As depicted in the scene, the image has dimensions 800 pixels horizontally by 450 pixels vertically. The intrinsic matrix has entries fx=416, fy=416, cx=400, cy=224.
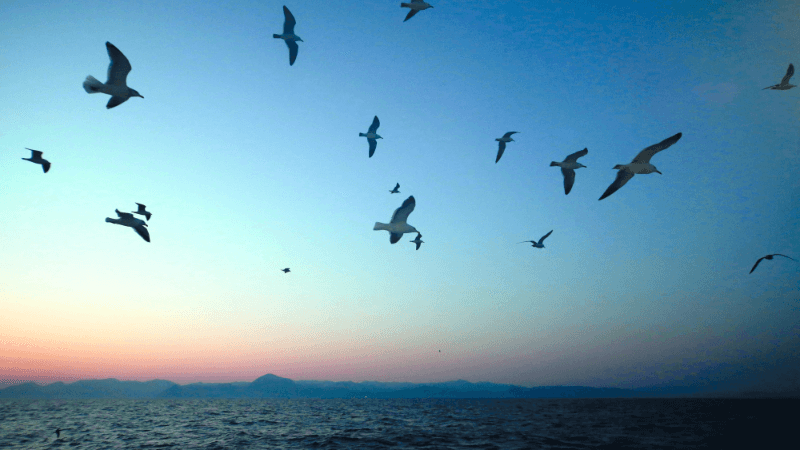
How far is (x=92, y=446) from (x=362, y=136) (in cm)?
2311

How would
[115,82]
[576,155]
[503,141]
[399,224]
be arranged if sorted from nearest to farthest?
[115,82]
[399,224]
[576,155]
[503,141]

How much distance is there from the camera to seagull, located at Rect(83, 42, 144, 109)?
1148cm

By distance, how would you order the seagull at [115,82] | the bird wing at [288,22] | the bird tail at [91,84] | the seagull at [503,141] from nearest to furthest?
the seagull at [115,82] < the bird tail at [91,84] < the bird wing at [288,22] < the seagull at [503,141]

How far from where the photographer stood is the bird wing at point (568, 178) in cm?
1662

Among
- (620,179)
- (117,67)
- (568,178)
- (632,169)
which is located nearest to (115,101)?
(117,67)

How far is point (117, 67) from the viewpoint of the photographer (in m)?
11.6

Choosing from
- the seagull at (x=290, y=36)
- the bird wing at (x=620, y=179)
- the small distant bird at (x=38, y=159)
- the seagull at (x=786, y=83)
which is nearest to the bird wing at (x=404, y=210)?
the bird wing at (x=620, y=179)

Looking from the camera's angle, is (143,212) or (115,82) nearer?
(115,82)

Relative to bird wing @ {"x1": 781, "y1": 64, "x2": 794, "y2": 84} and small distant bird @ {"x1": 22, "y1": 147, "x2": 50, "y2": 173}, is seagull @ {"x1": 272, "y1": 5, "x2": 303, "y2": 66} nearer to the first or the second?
small distant bird @ {"x1": 22, "y1": 147, "x2": 50, "y2": 173}

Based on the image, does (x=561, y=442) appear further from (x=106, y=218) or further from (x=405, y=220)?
(x=106, y=218)

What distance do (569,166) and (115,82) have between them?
51.7 ft

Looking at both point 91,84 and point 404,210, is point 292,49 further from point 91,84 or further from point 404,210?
point 404,210

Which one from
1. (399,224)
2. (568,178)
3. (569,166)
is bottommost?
(399,224)

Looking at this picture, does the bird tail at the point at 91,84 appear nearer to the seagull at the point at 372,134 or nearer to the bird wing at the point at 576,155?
the seagull at the point at 372,134
